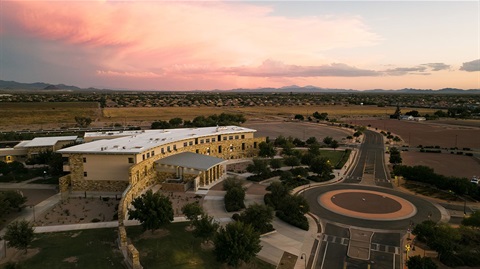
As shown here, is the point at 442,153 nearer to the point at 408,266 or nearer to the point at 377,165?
the point at 377,165

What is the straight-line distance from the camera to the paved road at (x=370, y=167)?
68812 mm

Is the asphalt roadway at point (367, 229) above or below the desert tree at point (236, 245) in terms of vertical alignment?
below

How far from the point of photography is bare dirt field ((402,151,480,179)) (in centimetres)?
7557

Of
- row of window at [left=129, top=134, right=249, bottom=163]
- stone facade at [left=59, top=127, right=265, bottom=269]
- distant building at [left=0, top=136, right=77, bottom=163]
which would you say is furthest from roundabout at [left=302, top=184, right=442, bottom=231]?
distant building at [left=0, top=136, right=77, bottom=163]

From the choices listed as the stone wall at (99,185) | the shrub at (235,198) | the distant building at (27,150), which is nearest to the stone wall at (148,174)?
the stone wall at (99,185)

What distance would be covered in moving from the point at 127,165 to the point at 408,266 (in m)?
44.5

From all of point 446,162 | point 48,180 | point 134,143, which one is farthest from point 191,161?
point 446,162

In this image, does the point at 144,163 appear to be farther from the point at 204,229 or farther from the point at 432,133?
the point at 432,133

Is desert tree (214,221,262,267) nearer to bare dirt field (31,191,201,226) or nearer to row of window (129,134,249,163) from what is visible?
bare dirt field (31,191,201,226)

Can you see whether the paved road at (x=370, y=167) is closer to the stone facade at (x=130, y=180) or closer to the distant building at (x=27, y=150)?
the stone facade at (x=130, y=180)

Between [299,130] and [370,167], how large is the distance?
6396 cm

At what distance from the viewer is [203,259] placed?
3647 centimetres

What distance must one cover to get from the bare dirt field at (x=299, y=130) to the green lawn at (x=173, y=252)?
88.6 metres

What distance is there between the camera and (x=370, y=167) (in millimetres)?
81125
